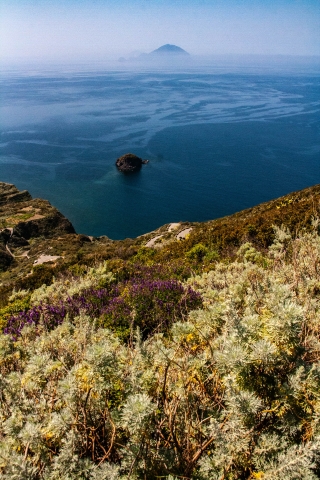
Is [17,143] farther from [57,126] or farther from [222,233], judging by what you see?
[222,233]

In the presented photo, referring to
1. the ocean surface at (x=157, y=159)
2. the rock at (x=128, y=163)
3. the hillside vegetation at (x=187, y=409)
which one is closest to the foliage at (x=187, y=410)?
the hillside vegetation at (x=187, y=409)

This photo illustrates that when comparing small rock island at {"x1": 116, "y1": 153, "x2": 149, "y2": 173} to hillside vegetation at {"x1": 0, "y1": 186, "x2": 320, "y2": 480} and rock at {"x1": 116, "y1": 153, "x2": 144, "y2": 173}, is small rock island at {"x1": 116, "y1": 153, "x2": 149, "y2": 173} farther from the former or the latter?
hillside vegetation at {"x1": 0, "y1": 186, "x2": 320, "y2": 480}

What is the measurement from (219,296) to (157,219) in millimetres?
49711

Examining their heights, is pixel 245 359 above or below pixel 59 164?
above

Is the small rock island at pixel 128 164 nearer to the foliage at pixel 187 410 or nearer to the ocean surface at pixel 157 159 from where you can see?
the ocean surface at pixel 157 159

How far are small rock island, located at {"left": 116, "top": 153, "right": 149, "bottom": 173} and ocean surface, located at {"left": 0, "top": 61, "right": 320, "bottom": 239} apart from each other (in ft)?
4.29

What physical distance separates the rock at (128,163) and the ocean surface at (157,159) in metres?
1.33

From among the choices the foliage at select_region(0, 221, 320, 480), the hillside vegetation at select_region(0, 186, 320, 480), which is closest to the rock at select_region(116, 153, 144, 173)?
the hillside vegetation at select_region(0, 186, 320, 480)

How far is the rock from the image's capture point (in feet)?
226

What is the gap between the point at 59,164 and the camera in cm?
7388

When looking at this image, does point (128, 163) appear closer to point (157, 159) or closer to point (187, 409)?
point (157, 159)

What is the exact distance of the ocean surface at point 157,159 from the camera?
2244 inches

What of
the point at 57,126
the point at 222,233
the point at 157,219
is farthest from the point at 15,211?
the point at 57,126

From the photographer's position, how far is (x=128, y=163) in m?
69.2
